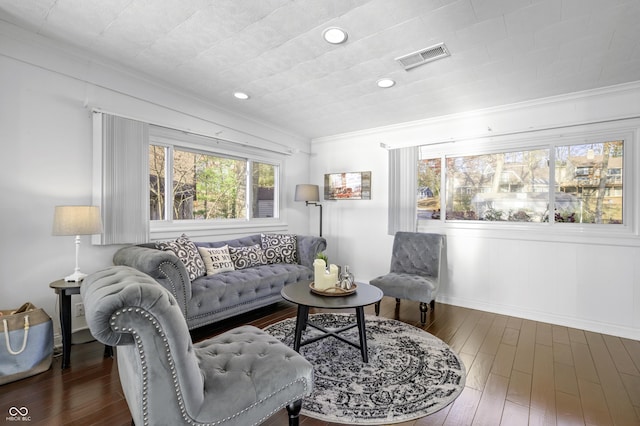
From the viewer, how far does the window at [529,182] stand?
3.13 meters

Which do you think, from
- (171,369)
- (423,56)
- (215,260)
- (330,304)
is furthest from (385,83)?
(171,369)

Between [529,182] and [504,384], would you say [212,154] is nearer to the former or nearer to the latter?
[504,384]

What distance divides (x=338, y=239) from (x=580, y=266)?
3030mm

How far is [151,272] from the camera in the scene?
2.43 metres

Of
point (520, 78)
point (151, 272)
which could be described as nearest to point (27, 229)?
point (151, 272)

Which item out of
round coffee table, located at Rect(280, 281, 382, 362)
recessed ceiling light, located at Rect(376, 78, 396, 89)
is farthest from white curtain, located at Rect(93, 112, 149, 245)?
recessed ceiling light, located at Rect(376, 78, 396, 89)

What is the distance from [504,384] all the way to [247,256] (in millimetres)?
2758

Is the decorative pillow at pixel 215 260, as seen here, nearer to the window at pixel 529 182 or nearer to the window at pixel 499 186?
the window at pixel 529 182

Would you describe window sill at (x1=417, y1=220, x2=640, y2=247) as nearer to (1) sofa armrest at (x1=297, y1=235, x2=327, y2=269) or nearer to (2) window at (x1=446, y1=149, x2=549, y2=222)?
(2) window at (x1=446, y1=149, x2=549, y2=222)

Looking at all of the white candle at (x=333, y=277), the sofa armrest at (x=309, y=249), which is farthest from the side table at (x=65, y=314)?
the sofa armrest at (x=309, y=249)

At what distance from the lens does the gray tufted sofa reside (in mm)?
2504

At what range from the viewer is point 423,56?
2.47 metres

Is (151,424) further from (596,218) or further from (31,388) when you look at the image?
(596,218)

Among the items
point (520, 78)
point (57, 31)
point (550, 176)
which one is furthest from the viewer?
point (550, 176)
